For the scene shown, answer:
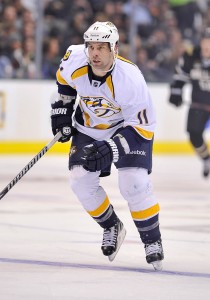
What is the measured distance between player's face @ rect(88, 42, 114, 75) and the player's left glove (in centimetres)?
36

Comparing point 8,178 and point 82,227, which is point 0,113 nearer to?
point 8,178

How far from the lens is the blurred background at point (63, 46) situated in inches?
463

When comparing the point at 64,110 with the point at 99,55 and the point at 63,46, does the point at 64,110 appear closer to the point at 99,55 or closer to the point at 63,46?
the point at 99,55

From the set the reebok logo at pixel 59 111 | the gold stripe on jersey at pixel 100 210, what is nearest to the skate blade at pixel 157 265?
the gold stripe on jersey at pixel 100 210

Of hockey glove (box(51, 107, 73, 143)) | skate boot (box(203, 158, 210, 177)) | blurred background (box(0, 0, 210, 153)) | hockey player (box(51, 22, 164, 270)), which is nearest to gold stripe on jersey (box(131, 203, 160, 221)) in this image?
hockey player (box(51, 22, 164, 270))

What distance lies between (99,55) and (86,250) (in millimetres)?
1192

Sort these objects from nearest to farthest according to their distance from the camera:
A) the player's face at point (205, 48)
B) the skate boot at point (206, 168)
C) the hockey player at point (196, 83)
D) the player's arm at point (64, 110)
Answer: the player's arm at point (64, 110) < the skate boot at point (206, 168) < the player's face at point (205, 48) < the hockey player at point (196, 83)

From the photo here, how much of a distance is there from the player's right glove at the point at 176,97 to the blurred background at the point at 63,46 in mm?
1598

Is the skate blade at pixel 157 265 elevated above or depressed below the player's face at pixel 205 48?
above

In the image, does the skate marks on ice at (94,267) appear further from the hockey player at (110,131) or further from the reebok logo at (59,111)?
the reebok logo at (59,111)

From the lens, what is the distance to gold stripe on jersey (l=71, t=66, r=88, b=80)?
5.14m

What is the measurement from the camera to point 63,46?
12.2 m

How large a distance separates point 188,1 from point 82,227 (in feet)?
24.9

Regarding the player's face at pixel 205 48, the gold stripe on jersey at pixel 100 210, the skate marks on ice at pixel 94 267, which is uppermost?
the gold stripe on jersey at pixel 100 210
